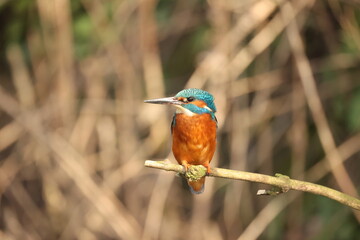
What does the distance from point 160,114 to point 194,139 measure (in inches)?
65.2

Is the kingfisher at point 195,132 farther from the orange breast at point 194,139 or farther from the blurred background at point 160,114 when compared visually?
the blurred background at point 160,114

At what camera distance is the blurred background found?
3.43 m

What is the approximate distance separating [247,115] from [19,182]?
5.22 feet

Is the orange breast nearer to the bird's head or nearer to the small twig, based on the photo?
the bird's head

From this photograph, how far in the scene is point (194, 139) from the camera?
6.79 ft

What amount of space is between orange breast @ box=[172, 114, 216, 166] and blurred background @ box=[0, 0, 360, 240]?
1153mm

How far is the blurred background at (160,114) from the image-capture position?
3.43 metres

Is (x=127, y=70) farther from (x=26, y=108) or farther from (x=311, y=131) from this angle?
(x=311, y=131)

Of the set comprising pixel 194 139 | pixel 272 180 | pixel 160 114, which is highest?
pixel 160 114

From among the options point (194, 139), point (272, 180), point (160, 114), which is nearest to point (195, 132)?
point (194, 139)

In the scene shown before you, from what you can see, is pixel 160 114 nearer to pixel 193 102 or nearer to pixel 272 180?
pixel 193 102

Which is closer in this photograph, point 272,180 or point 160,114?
point 272,180

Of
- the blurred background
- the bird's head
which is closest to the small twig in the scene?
the bird's head

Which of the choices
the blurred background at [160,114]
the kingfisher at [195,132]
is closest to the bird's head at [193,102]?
the kingfisher at [195,132]
